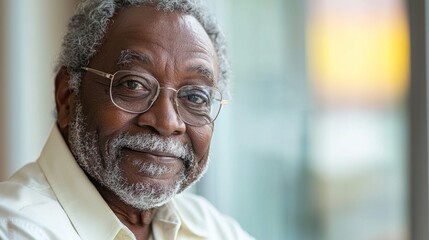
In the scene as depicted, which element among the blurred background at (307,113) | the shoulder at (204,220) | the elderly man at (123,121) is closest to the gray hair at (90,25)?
the elderly man at (123,121)

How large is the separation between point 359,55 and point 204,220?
0.96m

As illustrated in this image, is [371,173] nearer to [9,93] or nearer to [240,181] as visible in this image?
[240,181]

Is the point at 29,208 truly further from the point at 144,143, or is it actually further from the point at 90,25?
the point at 90,25

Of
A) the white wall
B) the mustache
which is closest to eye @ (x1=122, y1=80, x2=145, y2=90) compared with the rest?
the mustache

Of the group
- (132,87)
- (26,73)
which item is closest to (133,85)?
(132,87)

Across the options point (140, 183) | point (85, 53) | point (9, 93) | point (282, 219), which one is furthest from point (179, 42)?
point (9, 93)

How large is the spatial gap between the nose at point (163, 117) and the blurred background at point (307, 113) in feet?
2.95

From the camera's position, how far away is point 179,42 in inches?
62.6

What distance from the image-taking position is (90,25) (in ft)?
5.33

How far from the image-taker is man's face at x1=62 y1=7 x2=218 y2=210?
1.53 metres

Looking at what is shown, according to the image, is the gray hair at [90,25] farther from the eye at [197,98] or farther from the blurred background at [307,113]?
the blurred background at [307,113]

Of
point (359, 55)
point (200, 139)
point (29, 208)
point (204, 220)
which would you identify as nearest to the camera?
point (29, 208)

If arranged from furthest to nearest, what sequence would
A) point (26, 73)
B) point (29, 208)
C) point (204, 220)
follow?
point (26, 73)
point (204, 220)
point (29, 208)

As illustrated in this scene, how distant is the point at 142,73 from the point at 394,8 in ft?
3.56
